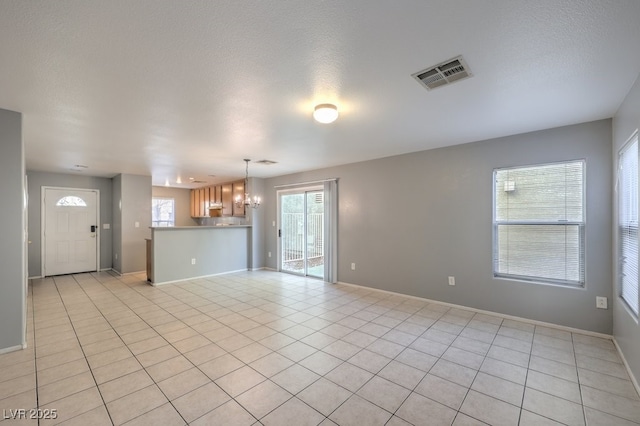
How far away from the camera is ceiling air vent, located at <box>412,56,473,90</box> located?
1934 millimetres

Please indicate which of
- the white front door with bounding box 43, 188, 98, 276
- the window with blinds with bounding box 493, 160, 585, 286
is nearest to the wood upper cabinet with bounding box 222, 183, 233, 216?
the white front door with bounding box 43, 188, 98, 276

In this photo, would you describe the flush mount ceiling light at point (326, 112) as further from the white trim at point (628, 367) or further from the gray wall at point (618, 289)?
the white trim at point (628, 367)

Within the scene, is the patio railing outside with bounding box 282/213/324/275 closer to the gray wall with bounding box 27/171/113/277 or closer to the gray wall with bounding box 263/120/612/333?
the gray wall with bounding box 263/120/612/333

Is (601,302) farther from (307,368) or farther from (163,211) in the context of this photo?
(163,211)

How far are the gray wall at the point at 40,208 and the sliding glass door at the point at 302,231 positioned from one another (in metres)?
4.33

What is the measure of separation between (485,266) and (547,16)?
305 cm

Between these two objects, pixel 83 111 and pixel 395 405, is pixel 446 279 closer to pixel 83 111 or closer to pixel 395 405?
pixel 395 405

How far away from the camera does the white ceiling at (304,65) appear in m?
1.46

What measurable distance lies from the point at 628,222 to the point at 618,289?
2.54ft

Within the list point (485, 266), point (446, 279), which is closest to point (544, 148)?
point (485, 266)

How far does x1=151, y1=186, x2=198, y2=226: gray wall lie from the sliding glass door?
4534 mm

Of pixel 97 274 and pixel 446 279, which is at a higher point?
pixel 446 279

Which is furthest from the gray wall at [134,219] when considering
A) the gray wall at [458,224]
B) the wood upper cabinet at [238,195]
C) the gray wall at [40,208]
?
the gray wall at [458,224]

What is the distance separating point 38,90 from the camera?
2.27 metres
